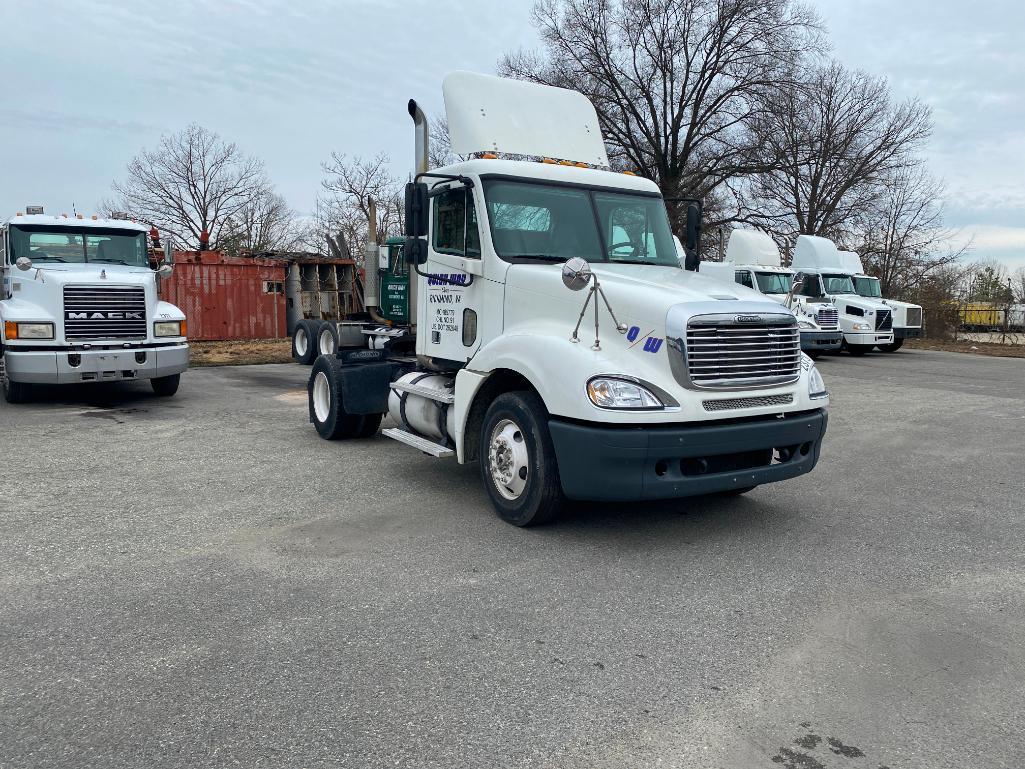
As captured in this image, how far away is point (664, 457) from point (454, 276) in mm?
2524

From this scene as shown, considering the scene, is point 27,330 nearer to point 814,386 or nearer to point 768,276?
point 814,386

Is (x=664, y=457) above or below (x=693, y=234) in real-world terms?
below

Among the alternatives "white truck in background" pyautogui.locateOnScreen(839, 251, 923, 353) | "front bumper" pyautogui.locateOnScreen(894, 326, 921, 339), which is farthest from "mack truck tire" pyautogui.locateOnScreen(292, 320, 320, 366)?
"front bumper" pyautogui.locateOnScreen(894, 326, 921, 339)

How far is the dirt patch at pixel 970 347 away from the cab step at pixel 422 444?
2215cm

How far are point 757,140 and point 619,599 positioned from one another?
30.0 metres

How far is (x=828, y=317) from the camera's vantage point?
69.7 ft

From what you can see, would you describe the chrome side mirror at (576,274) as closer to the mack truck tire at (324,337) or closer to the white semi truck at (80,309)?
the white semi truck at (80,309)

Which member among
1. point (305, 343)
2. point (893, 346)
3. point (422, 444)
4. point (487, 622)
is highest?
point (305, 343)

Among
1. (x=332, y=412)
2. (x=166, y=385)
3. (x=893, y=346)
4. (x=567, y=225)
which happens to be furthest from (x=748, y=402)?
(x=893, y=346)

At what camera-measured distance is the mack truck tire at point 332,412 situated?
27.1 feet

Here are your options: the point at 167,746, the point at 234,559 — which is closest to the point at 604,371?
the point at 234,559

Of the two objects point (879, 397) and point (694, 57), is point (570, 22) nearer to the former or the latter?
point (694, 57)

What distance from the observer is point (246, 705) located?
10.1 ft

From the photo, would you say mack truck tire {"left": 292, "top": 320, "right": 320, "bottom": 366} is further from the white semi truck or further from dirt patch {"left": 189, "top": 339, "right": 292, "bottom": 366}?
the white semi truck
